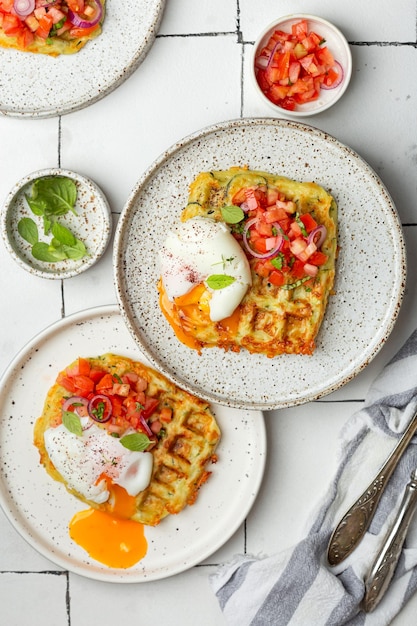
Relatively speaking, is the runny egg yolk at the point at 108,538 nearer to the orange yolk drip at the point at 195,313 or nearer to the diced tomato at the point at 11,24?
the orange yolk drip at the point at 195,313

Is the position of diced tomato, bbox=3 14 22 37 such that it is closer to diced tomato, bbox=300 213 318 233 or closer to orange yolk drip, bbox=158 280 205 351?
orange yolk drip, bbox=158 280 205 351

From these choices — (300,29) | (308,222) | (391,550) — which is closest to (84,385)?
(308,222)

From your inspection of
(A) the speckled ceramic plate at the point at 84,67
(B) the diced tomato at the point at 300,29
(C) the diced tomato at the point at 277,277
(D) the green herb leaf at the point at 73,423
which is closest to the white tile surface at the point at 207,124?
(A) the speckled ceramic plate at the point at 84,67

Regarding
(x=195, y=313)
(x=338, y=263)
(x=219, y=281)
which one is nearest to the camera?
(x=219, y=281)

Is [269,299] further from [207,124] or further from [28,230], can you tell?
[28,230]

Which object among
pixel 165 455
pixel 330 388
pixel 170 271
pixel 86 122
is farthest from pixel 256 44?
pixel 165 455
